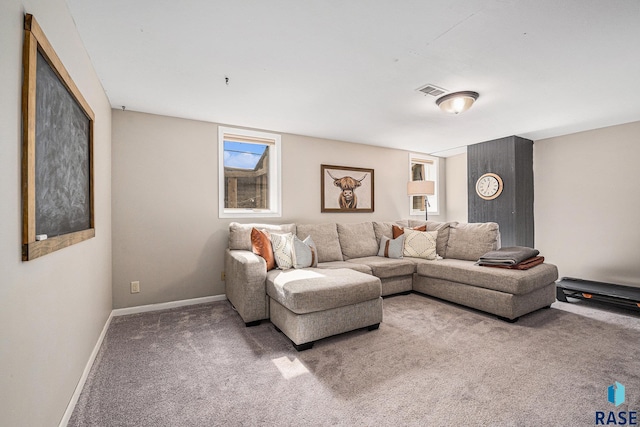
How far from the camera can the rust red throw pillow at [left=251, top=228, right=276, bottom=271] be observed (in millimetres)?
3000

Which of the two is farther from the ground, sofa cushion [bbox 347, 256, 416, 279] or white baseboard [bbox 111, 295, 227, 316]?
sofa cushion [bbox 347, 256, 416, 279]

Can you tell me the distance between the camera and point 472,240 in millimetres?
3816

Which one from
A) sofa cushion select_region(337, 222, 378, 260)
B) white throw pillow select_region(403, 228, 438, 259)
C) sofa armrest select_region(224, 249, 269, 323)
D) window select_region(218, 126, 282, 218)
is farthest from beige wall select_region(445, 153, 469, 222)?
sofa armrest select_region(224, 249, 269, 323)

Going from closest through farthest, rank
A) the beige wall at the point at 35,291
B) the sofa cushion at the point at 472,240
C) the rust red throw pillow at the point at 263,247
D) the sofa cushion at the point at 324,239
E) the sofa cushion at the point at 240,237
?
the beige wall at the point at 35,291 → the rust red throw pillow at the point at 263,247 → the sofa cushion at the point at 240,237 → the sofa cushion at the point at 472,240 → the sofa cushion at the point at 324,239

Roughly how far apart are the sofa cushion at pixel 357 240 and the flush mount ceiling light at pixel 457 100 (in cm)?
200

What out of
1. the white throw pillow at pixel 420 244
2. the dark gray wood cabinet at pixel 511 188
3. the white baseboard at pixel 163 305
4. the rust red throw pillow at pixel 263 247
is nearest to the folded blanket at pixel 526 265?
the white throw pillow at pixel 420 244

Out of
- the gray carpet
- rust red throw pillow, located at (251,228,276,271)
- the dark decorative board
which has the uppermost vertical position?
the dark decorative board

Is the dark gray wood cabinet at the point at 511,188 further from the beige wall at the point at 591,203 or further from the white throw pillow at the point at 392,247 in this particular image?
the white throw pillow at the point at 392,247

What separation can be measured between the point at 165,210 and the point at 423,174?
15.7 feet

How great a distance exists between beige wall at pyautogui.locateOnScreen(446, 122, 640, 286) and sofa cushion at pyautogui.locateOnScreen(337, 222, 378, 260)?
278 centimetres

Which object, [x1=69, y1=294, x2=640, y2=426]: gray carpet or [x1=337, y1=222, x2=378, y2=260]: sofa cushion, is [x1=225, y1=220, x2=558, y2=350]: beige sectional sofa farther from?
[x1=69, y1=294, x2=640, y2=426]: gray carpet

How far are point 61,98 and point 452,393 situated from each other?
271 centimetres

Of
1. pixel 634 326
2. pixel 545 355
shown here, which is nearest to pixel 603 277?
pixel 634 326

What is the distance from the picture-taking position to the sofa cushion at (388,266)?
141 inches
